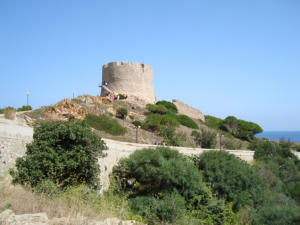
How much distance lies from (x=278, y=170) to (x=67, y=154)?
536 inches

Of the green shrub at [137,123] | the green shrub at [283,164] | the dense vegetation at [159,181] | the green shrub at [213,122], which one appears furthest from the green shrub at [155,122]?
the green shrub at [213,122]

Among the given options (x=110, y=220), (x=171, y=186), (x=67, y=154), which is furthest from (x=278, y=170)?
(x=110, y=220)

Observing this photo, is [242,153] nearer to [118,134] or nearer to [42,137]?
[118,134]

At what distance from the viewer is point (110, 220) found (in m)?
5.20

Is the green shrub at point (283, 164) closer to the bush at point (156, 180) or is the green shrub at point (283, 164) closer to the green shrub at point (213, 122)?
the bush at point (156, 180)

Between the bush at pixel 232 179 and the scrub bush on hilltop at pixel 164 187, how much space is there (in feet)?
2.82

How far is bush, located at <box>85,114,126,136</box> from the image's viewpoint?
64.6 ft

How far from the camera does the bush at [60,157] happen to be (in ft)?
27.1

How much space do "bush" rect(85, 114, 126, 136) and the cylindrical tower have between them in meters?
10.4

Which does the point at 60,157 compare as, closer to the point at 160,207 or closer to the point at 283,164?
the point at 160,207

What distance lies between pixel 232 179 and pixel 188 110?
25888 mm

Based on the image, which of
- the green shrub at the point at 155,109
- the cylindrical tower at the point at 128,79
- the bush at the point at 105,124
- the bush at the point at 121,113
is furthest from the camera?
the cylindrical tower at the point at 128,79

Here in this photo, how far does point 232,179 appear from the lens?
11.8 m

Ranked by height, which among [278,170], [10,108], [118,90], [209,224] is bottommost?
[209,224]
